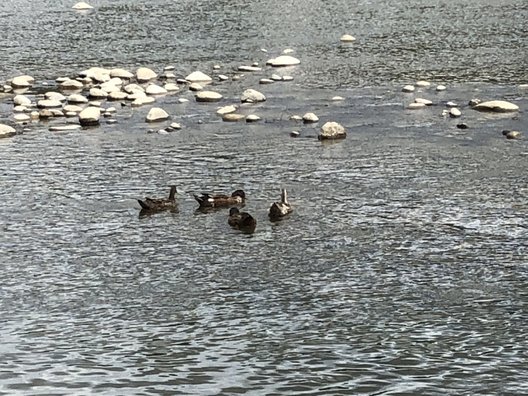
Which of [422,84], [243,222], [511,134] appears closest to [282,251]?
[243,222]

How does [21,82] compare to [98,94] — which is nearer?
[98,94]

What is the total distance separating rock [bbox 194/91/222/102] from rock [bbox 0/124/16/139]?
636 centimetres

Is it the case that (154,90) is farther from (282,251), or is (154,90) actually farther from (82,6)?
(82,6)

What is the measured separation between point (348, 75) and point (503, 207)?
17.0 metres

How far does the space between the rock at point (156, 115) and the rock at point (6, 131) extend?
3.94 metres

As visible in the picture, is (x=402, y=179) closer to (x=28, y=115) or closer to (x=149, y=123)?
(x=149, y=123)

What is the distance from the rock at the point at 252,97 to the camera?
32.8 metres

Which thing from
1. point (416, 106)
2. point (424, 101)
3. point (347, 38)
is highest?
point (347, 38)

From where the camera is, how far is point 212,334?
49.1 ft

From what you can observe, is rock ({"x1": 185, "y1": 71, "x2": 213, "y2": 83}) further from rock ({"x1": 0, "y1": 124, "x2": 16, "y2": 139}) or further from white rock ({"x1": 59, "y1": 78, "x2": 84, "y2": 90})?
rock ({"x1": 0, "y1": 124, "x2": 16, "y2": 139})

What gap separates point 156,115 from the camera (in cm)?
3075

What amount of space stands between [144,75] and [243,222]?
18.9 meters

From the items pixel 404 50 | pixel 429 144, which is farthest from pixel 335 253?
pixel 404 50

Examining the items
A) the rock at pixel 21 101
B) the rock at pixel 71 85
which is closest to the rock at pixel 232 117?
the rock at pixel 21 101
